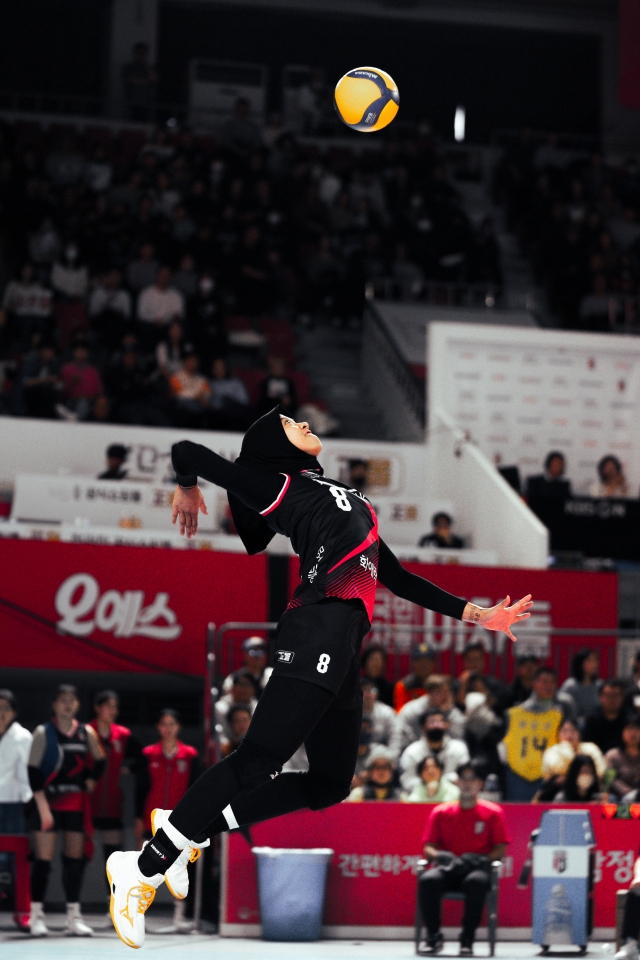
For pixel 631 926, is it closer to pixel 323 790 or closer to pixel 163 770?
pixel 163 770

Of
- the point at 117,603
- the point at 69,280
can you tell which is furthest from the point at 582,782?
the point at 69,280

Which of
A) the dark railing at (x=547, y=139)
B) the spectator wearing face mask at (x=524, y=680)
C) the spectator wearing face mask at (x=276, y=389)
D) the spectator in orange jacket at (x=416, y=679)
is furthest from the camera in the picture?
the dark railing at (x=547, y=139)

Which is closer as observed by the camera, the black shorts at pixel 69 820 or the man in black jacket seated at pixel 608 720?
the black shorts at pixel 69 820

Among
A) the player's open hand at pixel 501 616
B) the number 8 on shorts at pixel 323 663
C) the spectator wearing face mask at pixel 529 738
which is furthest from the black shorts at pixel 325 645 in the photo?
the spectator wearing face mask at pixel 529 738

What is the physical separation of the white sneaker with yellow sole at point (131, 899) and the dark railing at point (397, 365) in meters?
13.2

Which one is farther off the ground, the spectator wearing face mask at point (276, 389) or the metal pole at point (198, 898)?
the spectator wearing face mask at point (276, 389)

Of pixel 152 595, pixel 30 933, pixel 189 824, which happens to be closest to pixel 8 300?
pixel 152 595

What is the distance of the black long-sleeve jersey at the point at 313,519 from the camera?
16.8ft

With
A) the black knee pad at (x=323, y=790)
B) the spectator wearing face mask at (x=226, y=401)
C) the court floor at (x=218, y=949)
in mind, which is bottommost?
the court floor at (x=218, y=949)

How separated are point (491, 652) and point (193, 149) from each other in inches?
468

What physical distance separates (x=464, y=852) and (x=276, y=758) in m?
5.90

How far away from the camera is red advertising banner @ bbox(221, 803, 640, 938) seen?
36.1 feet

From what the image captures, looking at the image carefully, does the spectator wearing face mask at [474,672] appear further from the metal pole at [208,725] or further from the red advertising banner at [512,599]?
the metal pole at [208,725]

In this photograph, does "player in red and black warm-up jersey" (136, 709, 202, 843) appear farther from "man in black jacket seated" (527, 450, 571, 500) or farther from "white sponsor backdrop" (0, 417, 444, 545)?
"man in black jacket seated" (527, 450, 571, 500)
